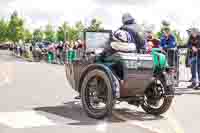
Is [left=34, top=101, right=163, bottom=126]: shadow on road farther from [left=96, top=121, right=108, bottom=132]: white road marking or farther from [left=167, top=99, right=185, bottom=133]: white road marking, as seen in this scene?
[left=167, top=99, right=185, bottom=133]: white road marking

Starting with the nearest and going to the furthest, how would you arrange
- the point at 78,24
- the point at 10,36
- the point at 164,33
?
the point at 164,33, the point at 78,24, the point at 10,36

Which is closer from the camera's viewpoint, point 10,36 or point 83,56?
point 83,56

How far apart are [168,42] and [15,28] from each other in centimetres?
9979

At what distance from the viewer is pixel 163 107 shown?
8.02 m

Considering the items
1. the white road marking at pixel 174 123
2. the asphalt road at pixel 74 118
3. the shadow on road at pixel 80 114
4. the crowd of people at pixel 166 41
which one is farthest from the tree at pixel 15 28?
the white road marking at pixel 174 123

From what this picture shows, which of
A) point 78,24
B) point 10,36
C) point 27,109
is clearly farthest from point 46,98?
point 10,36

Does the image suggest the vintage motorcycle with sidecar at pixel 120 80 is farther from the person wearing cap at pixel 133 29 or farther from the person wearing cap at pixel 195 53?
the person wearing cap at pixel 195 53

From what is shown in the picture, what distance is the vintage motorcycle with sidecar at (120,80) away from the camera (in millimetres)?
7281

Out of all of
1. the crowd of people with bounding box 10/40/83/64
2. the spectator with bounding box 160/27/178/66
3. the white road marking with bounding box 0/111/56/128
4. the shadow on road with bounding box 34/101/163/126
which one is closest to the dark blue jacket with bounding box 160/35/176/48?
the spectator with bounding box 160/27/178/66

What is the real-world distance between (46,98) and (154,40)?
422 centimetres

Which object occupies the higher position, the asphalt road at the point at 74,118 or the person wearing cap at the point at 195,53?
the person wearing cap at the point at 195,53

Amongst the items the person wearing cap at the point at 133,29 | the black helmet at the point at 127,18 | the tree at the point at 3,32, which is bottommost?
the tree at the point at 3,32

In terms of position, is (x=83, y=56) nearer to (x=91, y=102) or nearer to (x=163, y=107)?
(x=91, y=102)

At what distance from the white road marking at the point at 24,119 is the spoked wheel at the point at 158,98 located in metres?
1.94
